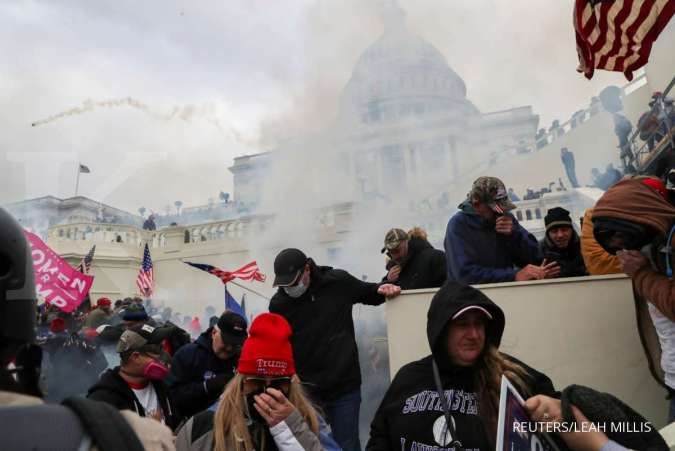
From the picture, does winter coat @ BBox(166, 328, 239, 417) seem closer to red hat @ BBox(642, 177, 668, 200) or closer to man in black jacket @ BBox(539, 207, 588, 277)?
man in black jacket @ BBox(539, 207, 588, 277)

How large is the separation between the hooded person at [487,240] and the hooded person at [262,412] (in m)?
1.54

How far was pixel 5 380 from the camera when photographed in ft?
2.60

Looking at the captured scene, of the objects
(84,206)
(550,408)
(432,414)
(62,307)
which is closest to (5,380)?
(550,408)

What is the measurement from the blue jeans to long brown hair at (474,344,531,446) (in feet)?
4.96

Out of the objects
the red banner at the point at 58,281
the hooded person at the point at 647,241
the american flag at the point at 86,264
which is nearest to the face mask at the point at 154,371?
the hooded person at the point at 647,241

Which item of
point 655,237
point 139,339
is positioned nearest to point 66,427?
point 139,339

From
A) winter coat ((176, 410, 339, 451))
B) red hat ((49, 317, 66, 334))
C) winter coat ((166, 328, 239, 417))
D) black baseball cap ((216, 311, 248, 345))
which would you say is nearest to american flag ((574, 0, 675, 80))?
black baseball cap ((216, 311, 248, 345))

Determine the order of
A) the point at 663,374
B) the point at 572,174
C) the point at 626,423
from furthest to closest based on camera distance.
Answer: the point at 572,174
the point at 663,374
the point at 626,423

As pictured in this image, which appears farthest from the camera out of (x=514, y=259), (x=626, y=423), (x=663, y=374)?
(x=514, y=259)

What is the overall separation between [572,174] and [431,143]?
20.3 m

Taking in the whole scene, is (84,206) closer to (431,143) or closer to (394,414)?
(431,143)

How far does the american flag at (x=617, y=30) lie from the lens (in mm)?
4270

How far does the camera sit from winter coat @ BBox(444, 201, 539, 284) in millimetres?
3287

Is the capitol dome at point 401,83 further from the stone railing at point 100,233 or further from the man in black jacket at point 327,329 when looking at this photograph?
the man in black jacket at point 327,329
